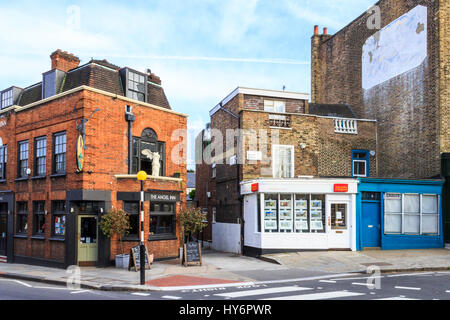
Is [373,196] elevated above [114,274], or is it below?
above

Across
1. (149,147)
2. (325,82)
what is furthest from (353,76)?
(149,147)

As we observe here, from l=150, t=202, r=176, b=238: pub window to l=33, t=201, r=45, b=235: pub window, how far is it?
17.7 feet

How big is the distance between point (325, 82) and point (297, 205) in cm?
1531

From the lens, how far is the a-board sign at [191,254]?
17312 mm

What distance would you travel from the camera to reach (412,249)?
20578 mm

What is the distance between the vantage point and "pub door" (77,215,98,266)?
58.6 ft

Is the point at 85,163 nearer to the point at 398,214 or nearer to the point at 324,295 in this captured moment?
the point at 324,295

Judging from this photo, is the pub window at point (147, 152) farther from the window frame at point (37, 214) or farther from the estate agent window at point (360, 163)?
the estate agent window at point (360, 163)

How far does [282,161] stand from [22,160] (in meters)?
13.7

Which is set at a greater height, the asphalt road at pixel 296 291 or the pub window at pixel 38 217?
the pub window at pixel 38 217

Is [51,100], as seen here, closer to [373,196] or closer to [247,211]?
[247,211]

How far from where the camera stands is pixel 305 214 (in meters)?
20.3

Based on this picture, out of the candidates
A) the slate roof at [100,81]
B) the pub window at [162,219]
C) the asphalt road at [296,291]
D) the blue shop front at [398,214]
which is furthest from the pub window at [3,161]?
the blue shop front at [398,214]

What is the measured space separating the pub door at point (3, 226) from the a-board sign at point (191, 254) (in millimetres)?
11252
